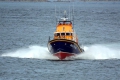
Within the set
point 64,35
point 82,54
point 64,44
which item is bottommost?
point 82,54

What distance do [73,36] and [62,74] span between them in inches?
355

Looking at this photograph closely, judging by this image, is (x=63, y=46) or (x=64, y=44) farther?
(x=63, y=46)

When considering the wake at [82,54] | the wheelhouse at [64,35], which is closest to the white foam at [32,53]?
the wake at [82,54]

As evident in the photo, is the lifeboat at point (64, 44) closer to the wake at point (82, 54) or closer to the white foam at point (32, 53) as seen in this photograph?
the wake at point (82, 54)

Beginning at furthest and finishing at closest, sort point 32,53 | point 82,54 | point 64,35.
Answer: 1. point 32,53
2. point 82,54
3. point 64,35

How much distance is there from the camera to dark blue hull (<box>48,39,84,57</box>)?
61.9m

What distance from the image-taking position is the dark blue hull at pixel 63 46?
203ft

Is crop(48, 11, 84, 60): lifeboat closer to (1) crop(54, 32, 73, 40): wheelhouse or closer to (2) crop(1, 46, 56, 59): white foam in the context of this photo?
(1) crop(54, 32, 73, 40): wheelhouse

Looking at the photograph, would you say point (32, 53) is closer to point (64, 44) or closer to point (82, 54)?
point (82, 54)

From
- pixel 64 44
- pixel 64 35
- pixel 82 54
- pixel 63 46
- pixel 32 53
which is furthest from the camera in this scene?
pixel 32 53

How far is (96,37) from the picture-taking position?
302 feet

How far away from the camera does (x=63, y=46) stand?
62.2m

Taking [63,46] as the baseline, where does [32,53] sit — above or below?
below

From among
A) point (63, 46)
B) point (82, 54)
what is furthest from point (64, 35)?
point (82, 54)
